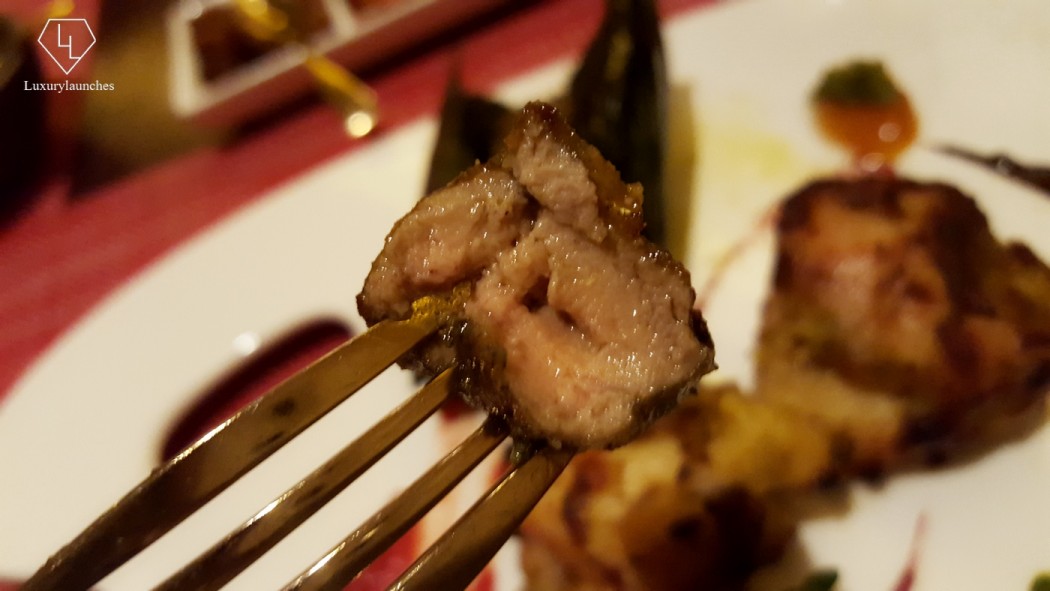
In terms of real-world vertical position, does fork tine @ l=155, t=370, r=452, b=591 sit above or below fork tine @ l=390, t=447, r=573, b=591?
above

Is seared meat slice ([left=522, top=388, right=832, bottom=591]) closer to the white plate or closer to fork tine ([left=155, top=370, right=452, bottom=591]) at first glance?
the white plate

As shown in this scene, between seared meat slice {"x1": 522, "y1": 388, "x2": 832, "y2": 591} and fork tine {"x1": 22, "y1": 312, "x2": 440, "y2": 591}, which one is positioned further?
seared meat slice {"x1": 522, "y1": 388, "x2": 832, "y2": 591}

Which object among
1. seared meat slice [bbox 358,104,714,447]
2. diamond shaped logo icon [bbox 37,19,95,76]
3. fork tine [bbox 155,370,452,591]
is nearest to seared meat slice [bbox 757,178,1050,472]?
seared meat slice [bbox 358,104,714,447]

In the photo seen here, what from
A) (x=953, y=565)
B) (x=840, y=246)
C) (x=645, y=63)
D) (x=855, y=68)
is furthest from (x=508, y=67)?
(x=953, y=565)

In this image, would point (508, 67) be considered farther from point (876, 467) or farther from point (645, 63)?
point (876, 467)

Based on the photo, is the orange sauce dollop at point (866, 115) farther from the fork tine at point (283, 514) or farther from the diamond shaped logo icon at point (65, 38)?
the diamond shaped logo icon at point (65, 38)

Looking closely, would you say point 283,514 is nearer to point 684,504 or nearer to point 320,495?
point 320,495

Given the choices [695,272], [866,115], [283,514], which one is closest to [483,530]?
[283,514]
